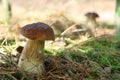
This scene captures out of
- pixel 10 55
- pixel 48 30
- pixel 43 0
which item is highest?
pixel 43 0

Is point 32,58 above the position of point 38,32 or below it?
below

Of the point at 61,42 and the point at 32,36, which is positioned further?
the point at 61,42

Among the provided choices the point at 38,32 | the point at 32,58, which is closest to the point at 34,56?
the point at 32,58

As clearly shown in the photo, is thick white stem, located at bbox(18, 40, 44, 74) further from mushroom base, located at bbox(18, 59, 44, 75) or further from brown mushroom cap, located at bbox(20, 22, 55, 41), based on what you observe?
brown mushroom cap, located at bbox(20, 22, 55, 41)

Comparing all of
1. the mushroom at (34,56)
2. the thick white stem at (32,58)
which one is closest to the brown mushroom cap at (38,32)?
the mushroom at (34,56)

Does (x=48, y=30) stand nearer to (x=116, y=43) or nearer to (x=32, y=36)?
(x=32, y=36)

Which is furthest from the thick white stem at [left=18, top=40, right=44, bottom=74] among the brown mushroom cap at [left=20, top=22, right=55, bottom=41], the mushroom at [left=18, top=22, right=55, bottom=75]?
the brown mushroom cap at [left=20, top=22, right=55, bottom=41]

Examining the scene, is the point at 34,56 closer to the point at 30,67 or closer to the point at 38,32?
the point at 30,67

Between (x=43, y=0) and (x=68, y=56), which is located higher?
(x=43, y=0)

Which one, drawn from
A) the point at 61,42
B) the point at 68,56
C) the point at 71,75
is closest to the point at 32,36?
the point at 71,75
